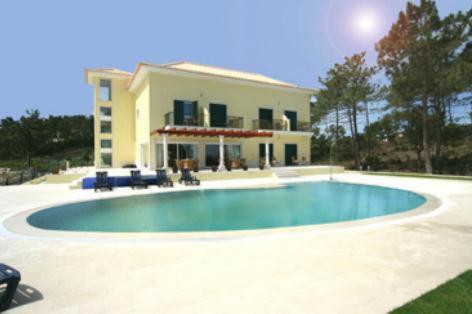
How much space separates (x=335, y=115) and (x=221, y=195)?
21.8m

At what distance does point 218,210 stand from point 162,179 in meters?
6.62

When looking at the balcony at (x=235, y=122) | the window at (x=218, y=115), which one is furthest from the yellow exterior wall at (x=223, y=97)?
the balcony at (x=235, y=122)

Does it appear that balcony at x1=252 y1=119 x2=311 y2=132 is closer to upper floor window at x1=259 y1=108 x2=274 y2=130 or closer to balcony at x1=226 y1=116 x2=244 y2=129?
upper floor window at x1=259 y1=108 x2=274 y2=130

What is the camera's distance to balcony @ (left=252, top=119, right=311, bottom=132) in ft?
75.4

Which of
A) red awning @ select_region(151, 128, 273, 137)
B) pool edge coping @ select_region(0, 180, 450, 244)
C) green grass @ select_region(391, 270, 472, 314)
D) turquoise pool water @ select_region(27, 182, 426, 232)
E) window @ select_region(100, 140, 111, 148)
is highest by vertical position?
red awning @ select_region(151, 128, 273, 137)

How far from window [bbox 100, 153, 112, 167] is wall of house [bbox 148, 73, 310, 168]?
6.23 metres

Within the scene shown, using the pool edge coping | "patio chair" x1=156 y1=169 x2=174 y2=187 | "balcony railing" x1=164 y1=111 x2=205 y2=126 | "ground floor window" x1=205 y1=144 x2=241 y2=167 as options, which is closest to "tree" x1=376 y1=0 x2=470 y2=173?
"ground floor window" x1=205 y1=144 x2=241 y2=167

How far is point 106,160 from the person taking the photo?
22.5 m

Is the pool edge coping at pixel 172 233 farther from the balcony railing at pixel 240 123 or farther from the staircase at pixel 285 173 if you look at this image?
the balcony railing at pixel 240 123

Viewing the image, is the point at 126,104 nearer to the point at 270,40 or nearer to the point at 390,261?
the point at 270,40

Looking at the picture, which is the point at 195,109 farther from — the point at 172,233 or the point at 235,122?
the point at 172,233

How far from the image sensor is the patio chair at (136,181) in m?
14.0

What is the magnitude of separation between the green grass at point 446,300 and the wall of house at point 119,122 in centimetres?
2306

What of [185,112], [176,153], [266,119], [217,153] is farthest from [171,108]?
[266,119]
